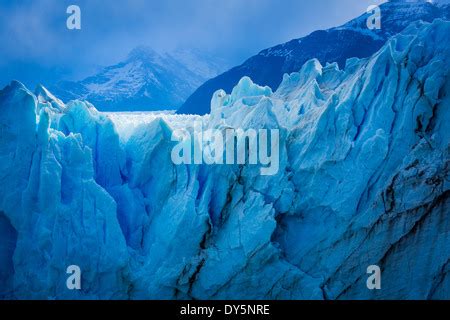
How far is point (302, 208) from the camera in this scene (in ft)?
24.1

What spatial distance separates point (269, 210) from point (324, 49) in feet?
72.3

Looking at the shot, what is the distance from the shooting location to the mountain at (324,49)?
24714 mm

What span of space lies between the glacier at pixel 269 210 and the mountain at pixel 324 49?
1649 centimetres

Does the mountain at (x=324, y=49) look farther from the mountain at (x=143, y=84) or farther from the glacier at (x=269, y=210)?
the glacier at (x=269, y=210)

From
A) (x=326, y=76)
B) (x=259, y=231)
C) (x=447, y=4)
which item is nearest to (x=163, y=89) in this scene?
(x=326, y=76)

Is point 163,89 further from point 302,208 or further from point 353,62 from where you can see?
point 302,208

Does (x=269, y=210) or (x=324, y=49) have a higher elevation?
(x=324, y=49)

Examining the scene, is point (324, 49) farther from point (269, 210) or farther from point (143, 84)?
point (269, 210)

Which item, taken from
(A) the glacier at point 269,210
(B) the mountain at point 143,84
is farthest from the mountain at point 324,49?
(A) the glacier at point 269,210

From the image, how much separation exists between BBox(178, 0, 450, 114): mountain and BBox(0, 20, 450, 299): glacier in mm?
16490

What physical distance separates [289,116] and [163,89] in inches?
630

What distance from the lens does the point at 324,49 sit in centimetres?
2606

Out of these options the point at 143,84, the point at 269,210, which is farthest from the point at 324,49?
the point at 269,210

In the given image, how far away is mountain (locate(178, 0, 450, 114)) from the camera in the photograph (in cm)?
2471
